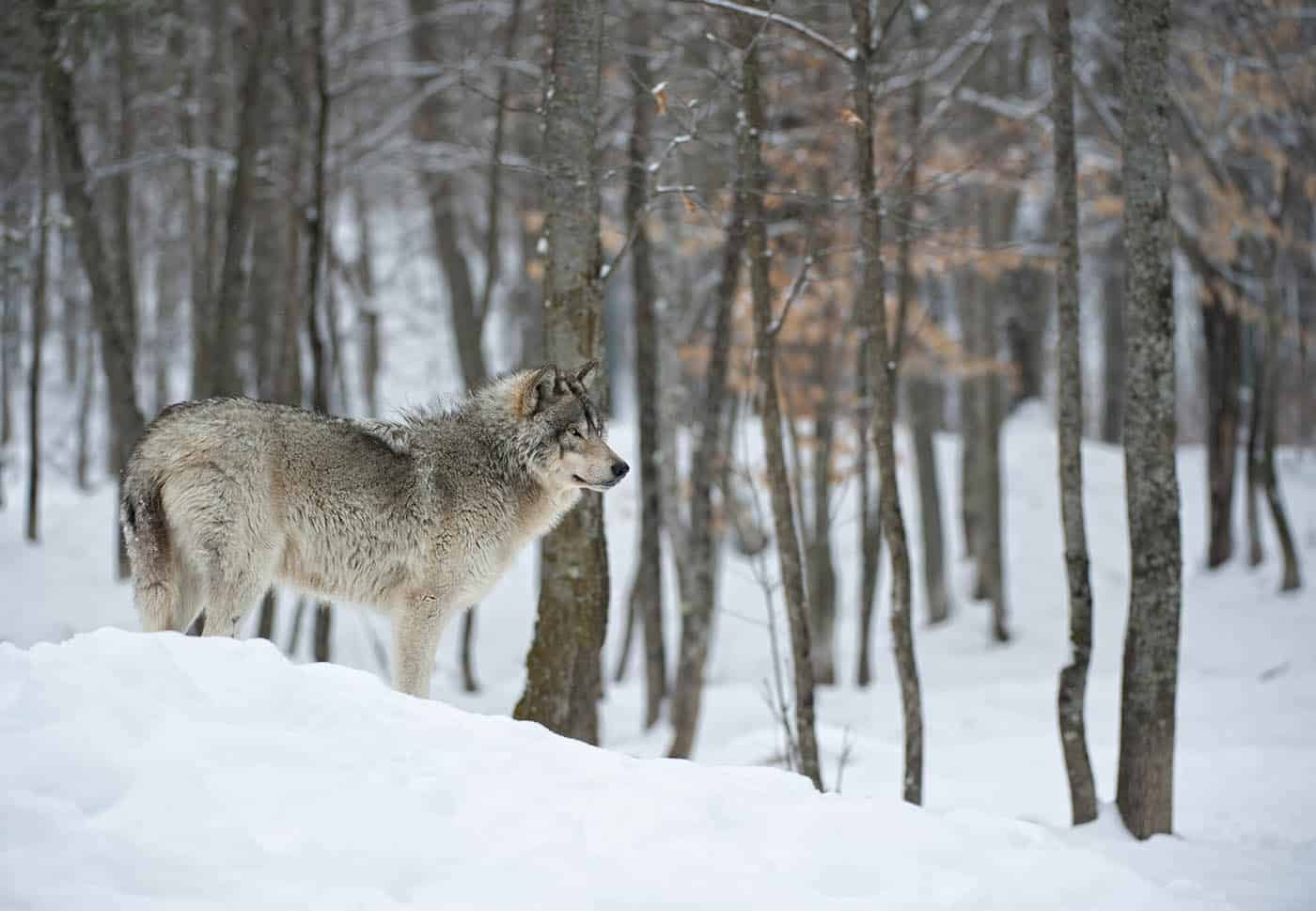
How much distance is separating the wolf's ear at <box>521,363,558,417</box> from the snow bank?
A: 2320mm

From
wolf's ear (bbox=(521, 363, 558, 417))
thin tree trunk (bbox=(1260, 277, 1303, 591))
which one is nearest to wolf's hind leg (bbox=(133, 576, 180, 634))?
wolf's ear (bbox=(521, 363, 558, 417))

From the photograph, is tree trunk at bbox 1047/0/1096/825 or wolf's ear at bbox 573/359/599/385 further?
tree trunk at bbox 1047/0/1096/825

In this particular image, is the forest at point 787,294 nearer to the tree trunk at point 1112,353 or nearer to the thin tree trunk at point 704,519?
the thin tree trunk at point 704,519

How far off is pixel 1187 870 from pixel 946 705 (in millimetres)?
7449

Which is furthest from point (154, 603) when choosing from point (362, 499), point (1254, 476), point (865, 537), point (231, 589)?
point (1254, 476)

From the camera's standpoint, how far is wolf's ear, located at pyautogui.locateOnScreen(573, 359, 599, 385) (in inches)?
258

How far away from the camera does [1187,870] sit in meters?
5.96

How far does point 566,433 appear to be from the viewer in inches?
265

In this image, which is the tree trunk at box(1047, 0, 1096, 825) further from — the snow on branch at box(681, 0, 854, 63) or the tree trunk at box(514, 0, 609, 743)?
the tree trunk at box(514, 0, 609, 743)

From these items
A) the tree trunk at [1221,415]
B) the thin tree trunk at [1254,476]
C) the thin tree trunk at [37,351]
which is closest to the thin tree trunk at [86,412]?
the thin tree trunk at [37,351]

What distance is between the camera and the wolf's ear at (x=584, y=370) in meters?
6.54

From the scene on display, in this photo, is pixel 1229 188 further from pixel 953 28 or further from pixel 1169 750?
pixel 1169 750

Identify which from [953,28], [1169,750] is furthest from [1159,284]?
[953,28]

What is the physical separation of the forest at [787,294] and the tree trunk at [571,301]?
25 mm
